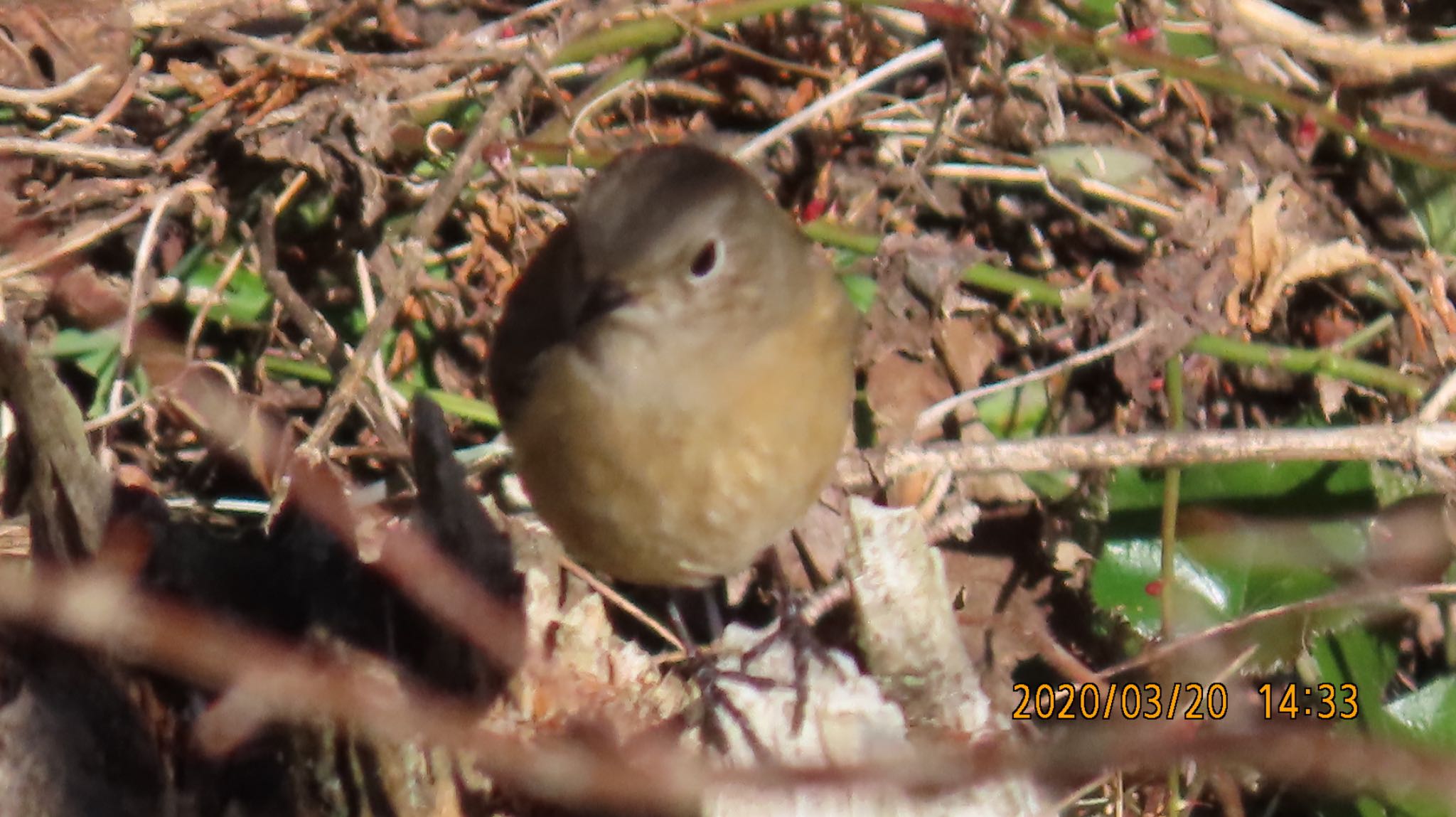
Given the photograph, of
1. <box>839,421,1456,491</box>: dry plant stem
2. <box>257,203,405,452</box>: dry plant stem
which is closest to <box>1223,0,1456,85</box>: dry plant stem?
<box>839,421,1456,491</box>: dry plant stem

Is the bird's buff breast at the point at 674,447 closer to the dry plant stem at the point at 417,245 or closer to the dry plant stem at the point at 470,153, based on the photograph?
the dry plant stem at the point at 417,245

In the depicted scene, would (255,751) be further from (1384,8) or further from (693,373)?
(1384,8)

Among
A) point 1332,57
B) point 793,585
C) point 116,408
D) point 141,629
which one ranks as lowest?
point 793,585

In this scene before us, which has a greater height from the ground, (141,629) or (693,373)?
(141,629)

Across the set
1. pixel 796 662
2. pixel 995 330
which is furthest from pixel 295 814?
pixel 995 330

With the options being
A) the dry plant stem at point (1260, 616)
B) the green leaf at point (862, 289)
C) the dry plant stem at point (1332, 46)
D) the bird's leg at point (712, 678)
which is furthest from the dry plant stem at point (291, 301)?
the dry plant stem at point (1332, 46)

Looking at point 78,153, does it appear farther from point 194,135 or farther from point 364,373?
point 364,373
